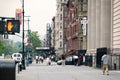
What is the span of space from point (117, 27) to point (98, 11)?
1157cm

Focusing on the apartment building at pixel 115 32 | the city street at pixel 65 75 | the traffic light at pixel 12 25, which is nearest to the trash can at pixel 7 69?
the traffic light at pixel 12 25

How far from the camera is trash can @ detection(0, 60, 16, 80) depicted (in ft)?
38.9

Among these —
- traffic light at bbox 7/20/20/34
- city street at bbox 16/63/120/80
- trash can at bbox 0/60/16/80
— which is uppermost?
traffic light at bbox 7/20/20/34

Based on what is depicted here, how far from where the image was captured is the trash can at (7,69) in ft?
38.9

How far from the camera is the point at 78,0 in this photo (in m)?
93.7

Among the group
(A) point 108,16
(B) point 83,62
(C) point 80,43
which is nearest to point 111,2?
(A) point 108,16

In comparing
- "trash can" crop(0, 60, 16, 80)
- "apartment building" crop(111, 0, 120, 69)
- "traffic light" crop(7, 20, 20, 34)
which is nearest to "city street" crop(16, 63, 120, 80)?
"apartment building" crop(111, 0, 120, 69)

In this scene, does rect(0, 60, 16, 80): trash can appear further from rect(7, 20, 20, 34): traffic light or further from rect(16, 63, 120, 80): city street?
rect(16, 63, 120, 80): city street

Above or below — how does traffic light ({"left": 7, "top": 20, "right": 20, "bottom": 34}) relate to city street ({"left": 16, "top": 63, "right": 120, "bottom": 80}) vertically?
above

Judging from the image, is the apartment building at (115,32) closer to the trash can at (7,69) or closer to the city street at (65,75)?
the city street at (65,75)

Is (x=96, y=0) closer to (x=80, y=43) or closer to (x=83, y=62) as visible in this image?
(x=83, y=62)

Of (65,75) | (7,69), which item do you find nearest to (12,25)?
(7,69)

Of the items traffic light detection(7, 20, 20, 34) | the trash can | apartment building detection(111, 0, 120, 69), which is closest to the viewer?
the trash can

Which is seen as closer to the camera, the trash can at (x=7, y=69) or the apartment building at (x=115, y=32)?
the trash can at (x=7, y=69)
